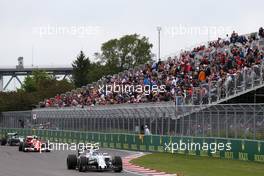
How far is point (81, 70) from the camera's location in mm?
122812

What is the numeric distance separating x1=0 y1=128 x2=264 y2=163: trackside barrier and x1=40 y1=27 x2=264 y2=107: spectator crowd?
286cm

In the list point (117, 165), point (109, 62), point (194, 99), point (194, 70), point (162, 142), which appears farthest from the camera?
point (109, 62)

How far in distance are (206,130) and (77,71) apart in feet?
301

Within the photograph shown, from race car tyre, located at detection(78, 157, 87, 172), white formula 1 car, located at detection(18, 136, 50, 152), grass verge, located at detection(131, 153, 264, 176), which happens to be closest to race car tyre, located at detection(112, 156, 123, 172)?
race car tyre, located at detection(78, 157, 87, 172)

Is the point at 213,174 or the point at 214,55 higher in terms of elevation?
the point at 214,55

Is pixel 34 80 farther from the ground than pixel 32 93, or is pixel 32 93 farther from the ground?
pixel 34 80

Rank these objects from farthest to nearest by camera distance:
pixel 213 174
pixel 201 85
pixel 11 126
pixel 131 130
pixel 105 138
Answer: pixel 11 126
pixel 105 138
pixel 131 130
pixel 201 85
pixel 213 174

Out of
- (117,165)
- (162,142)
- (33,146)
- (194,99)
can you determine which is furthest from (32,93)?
(117,165)

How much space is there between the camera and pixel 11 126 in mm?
66062

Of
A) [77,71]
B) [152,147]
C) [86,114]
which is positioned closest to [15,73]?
[77,71]

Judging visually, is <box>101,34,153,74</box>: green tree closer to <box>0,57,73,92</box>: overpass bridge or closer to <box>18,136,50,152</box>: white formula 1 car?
<box>0,57,73,92</box>: overpass bridge

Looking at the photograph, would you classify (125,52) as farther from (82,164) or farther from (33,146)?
(82,164)

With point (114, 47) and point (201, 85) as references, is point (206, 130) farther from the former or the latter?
point (114, 47)

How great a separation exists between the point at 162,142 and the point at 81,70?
87.2 m
